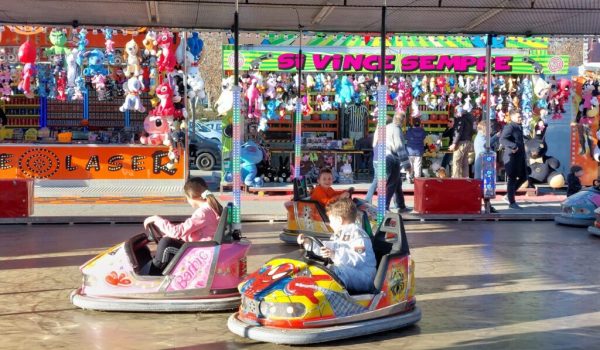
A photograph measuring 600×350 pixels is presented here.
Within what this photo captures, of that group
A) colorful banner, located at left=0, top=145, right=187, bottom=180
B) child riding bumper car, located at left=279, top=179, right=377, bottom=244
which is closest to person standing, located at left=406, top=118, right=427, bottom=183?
colorful banner, located at left=0, top=145, right=187, bottom=180

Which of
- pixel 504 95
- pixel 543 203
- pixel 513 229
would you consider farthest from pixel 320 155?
pixel 513 229

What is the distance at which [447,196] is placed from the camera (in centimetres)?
1467

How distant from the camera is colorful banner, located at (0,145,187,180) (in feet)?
61.6

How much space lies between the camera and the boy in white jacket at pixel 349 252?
6.73 m

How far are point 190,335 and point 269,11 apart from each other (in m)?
6.81

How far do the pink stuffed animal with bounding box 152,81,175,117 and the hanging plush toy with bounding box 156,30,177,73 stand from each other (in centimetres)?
33

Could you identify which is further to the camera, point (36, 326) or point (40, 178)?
point (40, 178)

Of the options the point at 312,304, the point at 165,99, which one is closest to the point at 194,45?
the point at 165,99

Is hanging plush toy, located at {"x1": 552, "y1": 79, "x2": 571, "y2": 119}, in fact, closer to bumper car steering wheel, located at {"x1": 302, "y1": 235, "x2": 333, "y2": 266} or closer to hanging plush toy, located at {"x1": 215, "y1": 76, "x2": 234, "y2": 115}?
hanging plush toy, located at {"x1": 215, "y1": 76, "x2": 234, "y2": 115}

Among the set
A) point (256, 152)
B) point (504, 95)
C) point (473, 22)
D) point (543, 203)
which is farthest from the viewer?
point (504, 95)

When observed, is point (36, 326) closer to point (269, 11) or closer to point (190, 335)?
point (190, 335)

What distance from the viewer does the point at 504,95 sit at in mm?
20547

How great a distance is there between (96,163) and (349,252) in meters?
13.0

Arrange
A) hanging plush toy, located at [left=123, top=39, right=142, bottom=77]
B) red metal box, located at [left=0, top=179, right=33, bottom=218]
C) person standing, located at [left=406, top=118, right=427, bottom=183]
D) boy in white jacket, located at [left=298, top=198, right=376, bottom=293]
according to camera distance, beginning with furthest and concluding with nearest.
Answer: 1. person standing, located at [left=406, top=118, right=427, bottom=183]
2. hanging plush toy, located at [left=123, top=39, right=142, bottom=77]
3. red metal box, located at [left=0, top=179, right=33, bottom=218]
4. boy in white jacket, located at [left=298, top=198, right=376, bottom=293]
